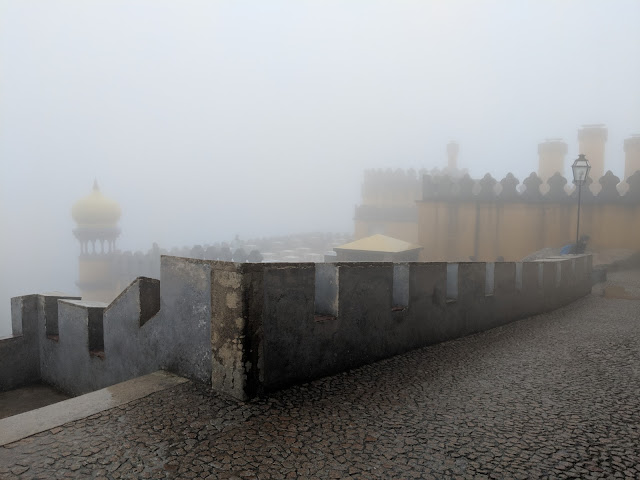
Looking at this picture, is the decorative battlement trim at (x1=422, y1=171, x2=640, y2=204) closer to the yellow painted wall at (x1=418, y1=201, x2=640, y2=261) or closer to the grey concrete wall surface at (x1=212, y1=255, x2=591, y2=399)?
the yellow painted wall at (x1=418, y1=201, x2=640, y2=261)

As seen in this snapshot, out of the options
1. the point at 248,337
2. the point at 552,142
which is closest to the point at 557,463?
the point at 248,337

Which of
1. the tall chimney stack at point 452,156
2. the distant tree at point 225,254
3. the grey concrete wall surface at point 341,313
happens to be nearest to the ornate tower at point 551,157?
the tall chimney stack at point 452,156

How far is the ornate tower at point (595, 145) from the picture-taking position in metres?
27.2

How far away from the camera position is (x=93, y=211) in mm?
39875

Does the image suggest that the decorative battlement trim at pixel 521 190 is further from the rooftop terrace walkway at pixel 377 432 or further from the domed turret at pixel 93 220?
the domed turret at pixel 93 220

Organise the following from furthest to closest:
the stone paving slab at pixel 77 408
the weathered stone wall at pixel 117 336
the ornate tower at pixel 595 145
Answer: the ornate tower at pixel 595 145
the weathered stone wall at pixel 117 336
the stone paving slab at pixel 77 408

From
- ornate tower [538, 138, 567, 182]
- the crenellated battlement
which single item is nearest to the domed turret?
ornate tower [538, 138, 567, 182]

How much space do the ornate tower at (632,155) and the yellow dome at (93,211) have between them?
3818 centimetres

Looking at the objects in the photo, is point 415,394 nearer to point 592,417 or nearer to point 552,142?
point 592,417

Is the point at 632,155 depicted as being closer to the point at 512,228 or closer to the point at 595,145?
the point at 595,145

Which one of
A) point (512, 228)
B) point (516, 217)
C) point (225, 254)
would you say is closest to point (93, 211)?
point (225, 254)

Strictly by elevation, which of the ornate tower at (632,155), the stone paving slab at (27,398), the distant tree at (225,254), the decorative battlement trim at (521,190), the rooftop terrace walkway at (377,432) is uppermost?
the ornate tower at (632,155)

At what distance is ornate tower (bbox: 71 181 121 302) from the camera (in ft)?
127

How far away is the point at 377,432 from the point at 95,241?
1658 inches
